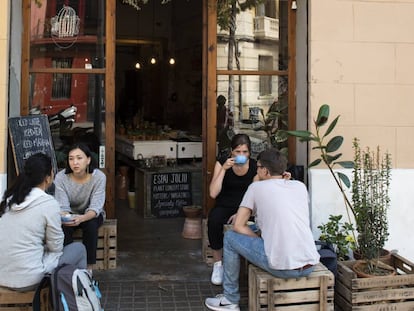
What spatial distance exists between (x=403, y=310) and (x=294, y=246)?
1.14 meters

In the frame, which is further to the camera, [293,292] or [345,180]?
[345,180]

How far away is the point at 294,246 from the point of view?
11.9ft

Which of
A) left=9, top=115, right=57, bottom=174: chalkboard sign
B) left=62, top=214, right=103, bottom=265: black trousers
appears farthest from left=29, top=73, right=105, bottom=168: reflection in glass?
left=62, top=214, right=103, bottom=265: black trousers

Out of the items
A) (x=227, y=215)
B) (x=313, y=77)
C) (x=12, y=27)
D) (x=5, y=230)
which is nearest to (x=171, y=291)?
(x=227, y=215)

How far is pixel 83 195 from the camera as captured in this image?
4.63 metres

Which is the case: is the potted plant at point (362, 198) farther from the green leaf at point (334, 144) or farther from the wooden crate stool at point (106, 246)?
the wooden crate stool at point (106, 246)

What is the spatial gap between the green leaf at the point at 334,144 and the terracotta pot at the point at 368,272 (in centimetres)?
103

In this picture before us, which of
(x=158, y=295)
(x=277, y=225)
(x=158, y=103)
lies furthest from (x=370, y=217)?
(x=158, y=103)

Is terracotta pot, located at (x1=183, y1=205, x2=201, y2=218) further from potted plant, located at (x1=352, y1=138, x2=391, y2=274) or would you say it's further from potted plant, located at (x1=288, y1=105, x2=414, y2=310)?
potted plant, located at (x1=352, y1=138, x2=391, y2=274)

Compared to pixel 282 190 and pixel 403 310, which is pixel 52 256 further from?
pixel 403 310

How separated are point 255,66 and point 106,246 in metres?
2.42

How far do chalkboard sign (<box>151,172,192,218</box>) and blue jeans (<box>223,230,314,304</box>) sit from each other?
10.4 ft

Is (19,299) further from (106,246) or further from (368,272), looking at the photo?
(368,272)

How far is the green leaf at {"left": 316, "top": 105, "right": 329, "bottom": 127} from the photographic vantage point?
15.9 feet
